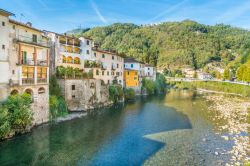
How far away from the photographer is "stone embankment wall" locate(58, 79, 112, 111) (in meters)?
41.8

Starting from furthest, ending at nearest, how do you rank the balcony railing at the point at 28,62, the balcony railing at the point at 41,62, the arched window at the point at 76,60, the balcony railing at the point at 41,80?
the arched window at the point at 76,60 → the balcony railing at the point at 41,62 → the balcony railing at the point at 41,80 → the balcony railing at the point at 28,62

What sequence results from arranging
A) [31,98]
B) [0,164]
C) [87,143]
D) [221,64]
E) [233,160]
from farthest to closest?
[221,64], [31,98], [87,143], [233,160], [0,164]

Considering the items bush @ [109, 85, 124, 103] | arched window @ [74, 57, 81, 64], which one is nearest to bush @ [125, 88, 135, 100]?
bush @ [109, 85, 124, 103]

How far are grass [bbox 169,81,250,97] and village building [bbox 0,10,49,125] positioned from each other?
6948 centimetres

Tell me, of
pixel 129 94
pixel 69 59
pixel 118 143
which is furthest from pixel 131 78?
pixel 118 143

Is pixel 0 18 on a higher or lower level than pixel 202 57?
lower

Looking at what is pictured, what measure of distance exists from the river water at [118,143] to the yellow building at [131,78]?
2966 cm

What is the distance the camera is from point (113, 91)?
5394 centimetres

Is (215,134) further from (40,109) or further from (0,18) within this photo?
(0,18)

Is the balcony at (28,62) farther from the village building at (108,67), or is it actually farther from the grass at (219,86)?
the grass at (219,86)

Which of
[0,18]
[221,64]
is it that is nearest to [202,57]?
[221,64]

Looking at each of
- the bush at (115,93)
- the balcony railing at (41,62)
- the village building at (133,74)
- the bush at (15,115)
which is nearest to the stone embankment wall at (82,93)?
the bush at (115,93)

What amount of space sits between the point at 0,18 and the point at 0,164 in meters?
16.7

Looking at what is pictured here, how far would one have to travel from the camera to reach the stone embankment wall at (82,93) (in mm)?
41812
